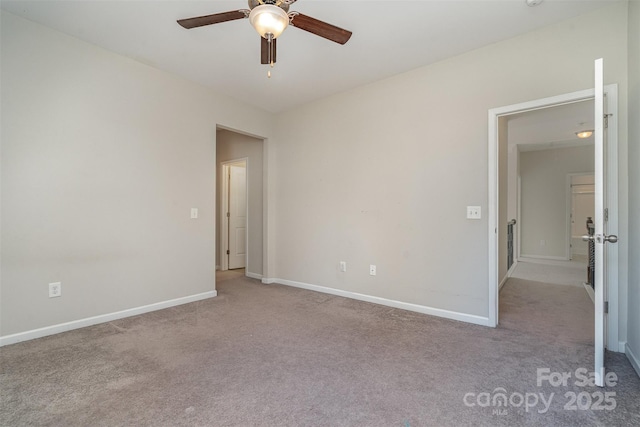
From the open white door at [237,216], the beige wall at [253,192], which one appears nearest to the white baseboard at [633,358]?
the beige wall at [253,192]

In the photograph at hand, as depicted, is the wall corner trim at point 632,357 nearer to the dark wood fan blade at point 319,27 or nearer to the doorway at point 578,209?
the dark wood fan blade at point 319,27

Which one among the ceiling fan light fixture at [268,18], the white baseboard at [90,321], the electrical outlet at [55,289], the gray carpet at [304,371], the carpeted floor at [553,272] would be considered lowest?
the carpeted floor at [553,272]

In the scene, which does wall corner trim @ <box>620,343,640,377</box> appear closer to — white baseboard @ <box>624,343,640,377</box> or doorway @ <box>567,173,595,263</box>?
white baseboard @ <box>624,343,640,377</box>

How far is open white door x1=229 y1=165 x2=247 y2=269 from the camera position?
18.3 ft

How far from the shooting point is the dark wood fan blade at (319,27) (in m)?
1.77

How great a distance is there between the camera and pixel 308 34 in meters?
2.53

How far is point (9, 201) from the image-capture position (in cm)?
232

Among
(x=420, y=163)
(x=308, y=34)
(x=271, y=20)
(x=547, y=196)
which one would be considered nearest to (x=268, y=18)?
(x=271, y=20)

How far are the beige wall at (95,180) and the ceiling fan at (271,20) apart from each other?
1551 millimetres

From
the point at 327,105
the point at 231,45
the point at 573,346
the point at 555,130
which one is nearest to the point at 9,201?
the point at 231,45

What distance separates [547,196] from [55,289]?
8.81m

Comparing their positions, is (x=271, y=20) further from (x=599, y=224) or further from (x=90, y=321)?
(x=90, y=321)

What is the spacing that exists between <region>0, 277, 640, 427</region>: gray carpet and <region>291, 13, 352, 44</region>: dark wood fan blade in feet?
7.22

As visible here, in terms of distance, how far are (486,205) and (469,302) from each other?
0.95 meters
